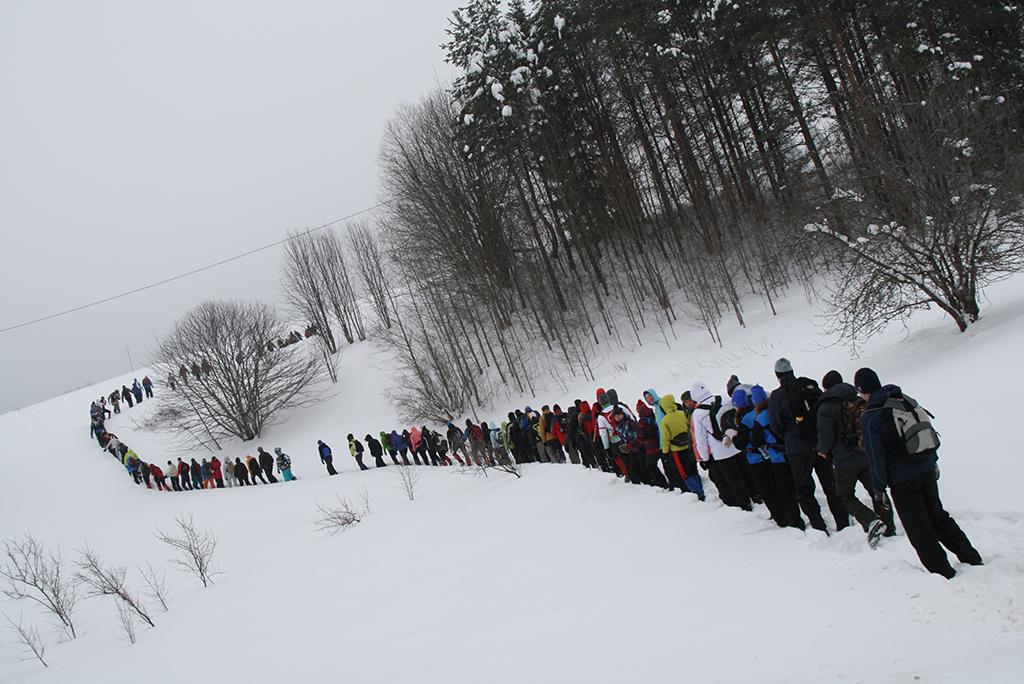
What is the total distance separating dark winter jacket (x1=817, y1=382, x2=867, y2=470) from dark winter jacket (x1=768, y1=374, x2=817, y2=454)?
41 centimetres

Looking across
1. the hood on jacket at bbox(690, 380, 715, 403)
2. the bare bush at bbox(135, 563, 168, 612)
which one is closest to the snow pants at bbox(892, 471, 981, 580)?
the hood on jacket at bbox(690, 380, 715, 403)

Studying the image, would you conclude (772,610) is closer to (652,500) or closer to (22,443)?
(652,500)

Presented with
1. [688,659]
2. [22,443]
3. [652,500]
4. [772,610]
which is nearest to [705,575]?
[772,610]

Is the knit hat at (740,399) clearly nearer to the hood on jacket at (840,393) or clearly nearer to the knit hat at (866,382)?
the hood on jacket at (840,393)

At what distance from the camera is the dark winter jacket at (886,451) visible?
15.0 feet

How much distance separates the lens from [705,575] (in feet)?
19.3

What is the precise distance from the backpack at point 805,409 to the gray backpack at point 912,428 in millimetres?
1370

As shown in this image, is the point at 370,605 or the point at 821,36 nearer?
the point at 370,605

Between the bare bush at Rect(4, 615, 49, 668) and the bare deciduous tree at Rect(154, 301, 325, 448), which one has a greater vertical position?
the bare deciduous tree at Rect(154, 301, 325, 448)

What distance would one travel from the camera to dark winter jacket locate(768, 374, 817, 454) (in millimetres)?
6055

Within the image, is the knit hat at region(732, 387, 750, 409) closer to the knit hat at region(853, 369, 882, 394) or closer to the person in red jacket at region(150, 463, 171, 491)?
the knit hat at region(853, 369, 882, 394)

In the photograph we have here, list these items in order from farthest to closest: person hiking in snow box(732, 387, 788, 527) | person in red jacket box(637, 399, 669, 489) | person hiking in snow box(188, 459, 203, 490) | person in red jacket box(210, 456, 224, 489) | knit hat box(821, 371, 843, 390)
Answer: person hiking in snow box(188, 459, 203, 490)
person in red jacket box(210, 456, 224, 489)
person in red jacket box(637, 399, 669, 489)
person hiking in snow box(732, 387, 788, 527)
knit hat box(821, 371, 843, 390)

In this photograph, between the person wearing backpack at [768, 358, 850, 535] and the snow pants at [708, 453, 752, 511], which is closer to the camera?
the person wearing backpack at [768, 358, 850, 535]

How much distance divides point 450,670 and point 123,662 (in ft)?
24.4
